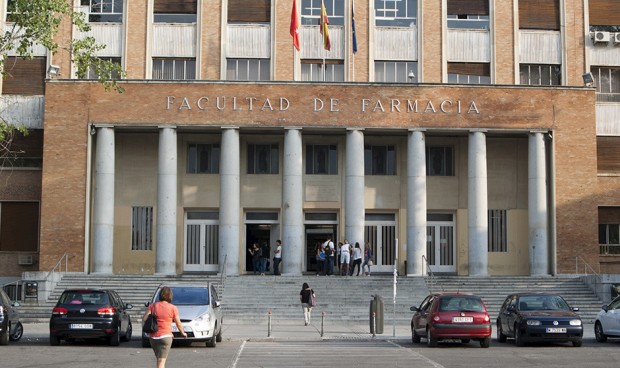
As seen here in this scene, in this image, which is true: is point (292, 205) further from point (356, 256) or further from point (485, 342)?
point (485, 342)

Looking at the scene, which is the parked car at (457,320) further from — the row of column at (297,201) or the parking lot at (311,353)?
the row of column at (297,201)

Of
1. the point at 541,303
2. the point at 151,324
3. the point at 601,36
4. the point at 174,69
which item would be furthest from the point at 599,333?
the point at 174,69

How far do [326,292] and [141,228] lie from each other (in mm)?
10215

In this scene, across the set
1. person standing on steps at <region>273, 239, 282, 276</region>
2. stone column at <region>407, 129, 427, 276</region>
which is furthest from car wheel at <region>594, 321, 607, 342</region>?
person standing on steps at <region>273, 239, 282, 276</region>

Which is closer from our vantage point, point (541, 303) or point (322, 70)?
point (541, 303)

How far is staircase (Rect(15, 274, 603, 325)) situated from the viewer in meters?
34.6

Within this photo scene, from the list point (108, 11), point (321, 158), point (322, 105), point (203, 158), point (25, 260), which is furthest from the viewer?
point (321, 158)

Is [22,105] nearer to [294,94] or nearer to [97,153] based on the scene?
[97,153]

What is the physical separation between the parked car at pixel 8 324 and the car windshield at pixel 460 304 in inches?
432

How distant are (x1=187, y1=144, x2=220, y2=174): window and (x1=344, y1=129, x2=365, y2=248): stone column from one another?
653 centimetres

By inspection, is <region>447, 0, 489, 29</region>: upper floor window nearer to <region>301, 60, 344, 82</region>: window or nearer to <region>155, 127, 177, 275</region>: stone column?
<region>301, 60, 344, 82</region>: window

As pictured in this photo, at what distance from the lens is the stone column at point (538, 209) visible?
133 feet

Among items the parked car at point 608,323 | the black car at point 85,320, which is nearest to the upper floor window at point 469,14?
the parked car at point 608,323

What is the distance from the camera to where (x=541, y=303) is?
25.2 metres
